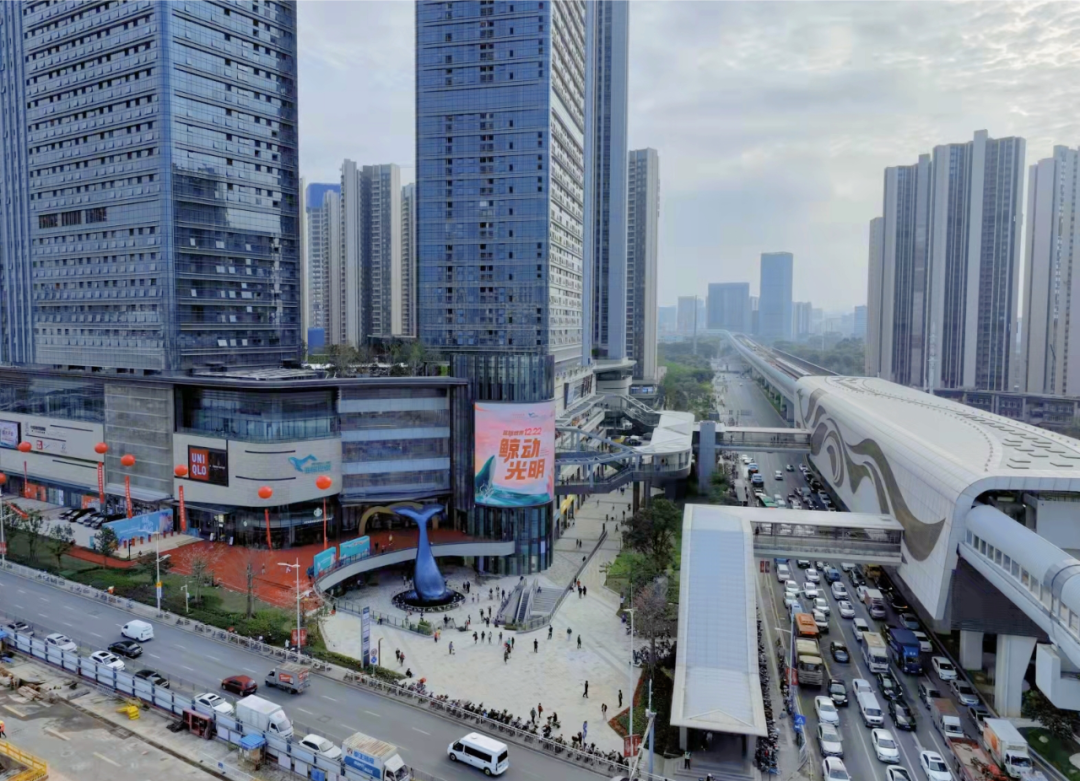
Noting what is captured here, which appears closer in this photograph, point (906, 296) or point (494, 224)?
point (494, 224)

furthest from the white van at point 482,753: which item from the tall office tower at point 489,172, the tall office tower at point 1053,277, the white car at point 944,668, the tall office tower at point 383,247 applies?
the tall office tower at point 1053,277

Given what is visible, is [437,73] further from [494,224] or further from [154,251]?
[154,251]

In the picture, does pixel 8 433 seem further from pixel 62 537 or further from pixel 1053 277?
pixel 1053 277

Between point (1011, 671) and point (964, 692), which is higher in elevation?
point (1011, 671)

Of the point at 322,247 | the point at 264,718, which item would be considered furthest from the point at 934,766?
the point at 322,247

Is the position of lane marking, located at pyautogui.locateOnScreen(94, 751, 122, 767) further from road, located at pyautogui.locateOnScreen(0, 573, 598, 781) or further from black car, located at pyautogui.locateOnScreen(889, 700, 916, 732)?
black car, located at pyautogui.locateOnScreen(889, 700, 916, 732)

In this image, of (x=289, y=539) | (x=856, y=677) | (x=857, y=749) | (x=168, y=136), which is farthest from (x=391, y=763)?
(x=168, y=136)

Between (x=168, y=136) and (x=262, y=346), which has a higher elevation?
(x=168, y=136)
